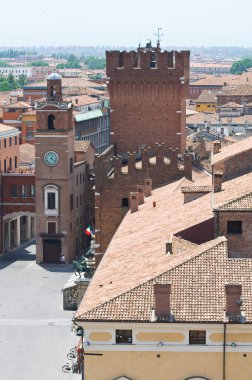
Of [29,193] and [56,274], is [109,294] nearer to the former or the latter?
[56,274]

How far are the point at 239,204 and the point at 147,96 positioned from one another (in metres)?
35.8

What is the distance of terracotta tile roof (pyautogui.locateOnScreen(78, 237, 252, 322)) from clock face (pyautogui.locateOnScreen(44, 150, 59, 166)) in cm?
5522

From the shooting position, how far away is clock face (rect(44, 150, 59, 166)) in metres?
101

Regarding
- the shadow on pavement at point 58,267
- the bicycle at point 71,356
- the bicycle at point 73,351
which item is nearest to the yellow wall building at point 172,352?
the bicycle at point 71,356

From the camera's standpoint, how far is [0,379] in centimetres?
6241

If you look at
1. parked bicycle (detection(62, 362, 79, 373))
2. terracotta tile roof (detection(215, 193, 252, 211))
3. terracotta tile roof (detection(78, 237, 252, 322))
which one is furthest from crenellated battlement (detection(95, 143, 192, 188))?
terracotta tile roof (detection(78, 237, 252, 322))

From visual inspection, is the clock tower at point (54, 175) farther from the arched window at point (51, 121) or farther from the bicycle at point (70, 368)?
the bicycle at point (70, 368)

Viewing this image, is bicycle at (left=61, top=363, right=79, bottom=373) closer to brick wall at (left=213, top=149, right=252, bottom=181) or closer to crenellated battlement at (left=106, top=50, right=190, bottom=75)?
brick wall at (left=213, top=149, right=252, bottom=181)

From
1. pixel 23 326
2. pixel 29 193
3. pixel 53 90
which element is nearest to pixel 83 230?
pixel 29 193

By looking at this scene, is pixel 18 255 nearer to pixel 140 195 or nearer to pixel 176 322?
pixel 140 195

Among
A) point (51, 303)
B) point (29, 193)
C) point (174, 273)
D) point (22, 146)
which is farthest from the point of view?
point (22, 146)

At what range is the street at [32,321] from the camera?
6512cm

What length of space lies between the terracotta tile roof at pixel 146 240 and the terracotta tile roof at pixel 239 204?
80 centimetres

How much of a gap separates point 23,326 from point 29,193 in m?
30.6
